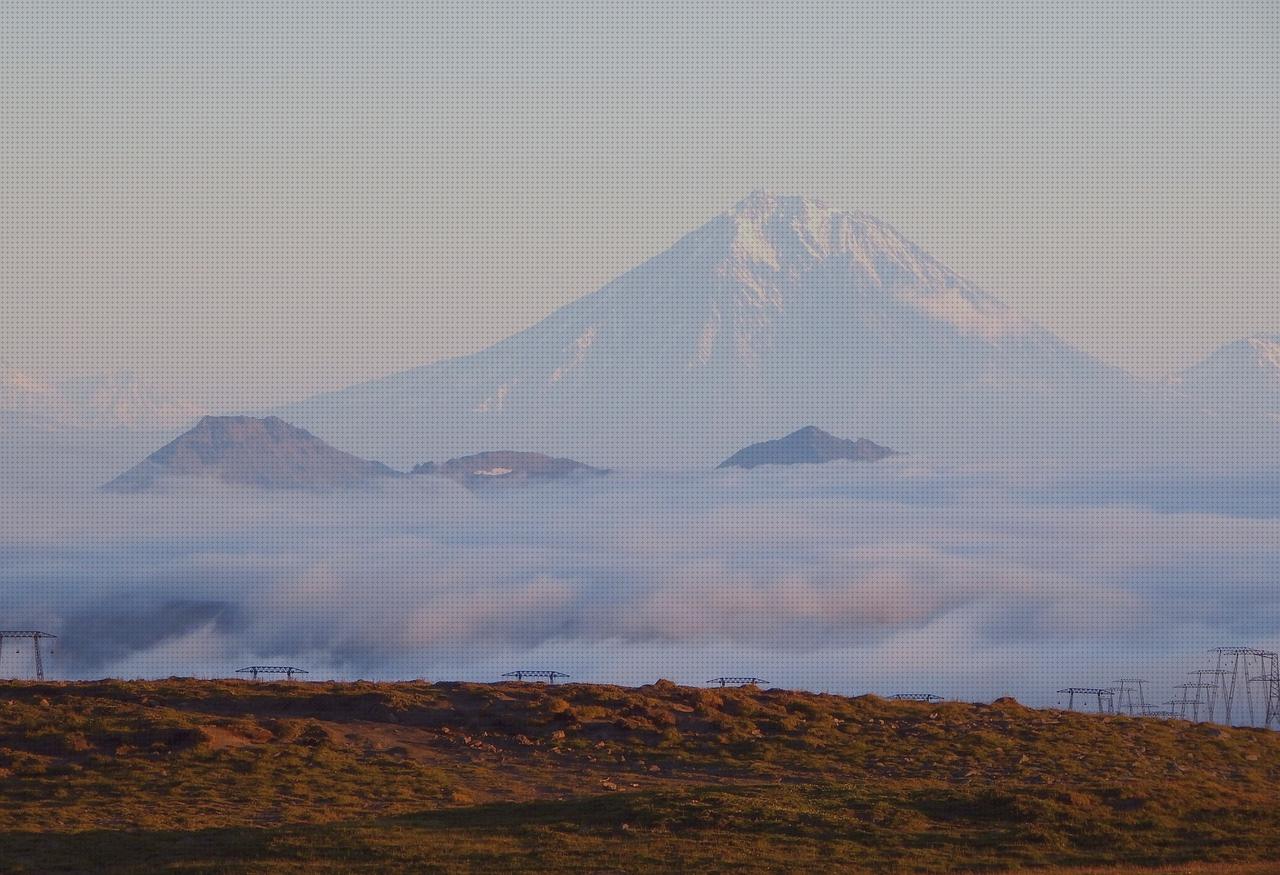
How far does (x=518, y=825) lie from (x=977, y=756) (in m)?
28.3

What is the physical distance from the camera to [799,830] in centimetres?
6250

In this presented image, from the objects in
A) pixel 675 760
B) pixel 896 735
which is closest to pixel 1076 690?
pixel 896 735

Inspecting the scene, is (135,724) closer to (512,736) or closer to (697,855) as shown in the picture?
(512,736)

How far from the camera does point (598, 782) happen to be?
76.3m

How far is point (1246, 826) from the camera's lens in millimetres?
→ 63812

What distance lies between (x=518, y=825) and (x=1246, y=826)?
22302 mm

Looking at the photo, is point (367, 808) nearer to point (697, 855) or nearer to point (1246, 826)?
point (697, 855)

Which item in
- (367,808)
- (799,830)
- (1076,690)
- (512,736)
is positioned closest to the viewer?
(799,830)

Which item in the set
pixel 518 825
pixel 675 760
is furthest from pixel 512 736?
pixel 518 825

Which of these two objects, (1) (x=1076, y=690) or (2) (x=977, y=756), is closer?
(2) (x=977, y=756)

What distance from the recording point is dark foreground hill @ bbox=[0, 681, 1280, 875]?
5881 cm

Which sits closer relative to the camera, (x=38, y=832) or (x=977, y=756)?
(x=38, y=832)

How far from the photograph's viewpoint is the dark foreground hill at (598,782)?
58.8 meters

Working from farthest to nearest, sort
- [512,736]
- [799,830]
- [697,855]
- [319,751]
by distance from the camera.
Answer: [512,736], [319,751], [799,830], [697,855]
